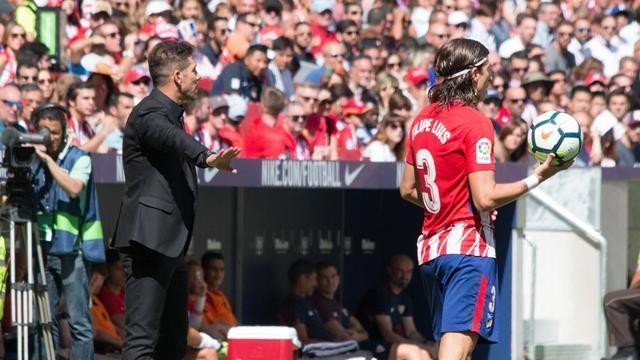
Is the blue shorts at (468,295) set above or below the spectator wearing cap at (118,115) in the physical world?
below

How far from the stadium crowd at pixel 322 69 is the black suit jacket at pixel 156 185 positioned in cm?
347

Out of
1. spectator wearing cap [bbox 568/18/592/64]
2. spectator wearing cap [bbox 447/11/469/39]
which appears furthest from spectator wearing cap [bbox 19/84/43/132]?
spectator wearing cap [bbox 568/18/592/64]

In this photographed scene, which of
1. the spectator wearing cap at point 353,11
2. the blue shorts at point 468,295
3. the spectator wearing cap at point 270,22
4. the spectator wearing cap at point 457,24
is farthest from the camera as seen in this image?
the spectator wearing cap at point 353,11

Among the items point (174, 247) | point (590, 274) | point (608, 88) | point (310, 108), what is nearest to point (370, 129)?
point (310, 108)

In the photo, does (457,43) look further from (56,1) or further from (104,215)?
(56,1)

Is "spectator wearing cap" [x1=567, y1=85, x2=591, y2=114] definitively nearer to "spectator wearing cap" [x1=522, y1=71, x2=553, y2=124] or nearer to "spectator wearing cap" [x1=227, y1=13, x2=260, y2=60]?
"spectator wearing cap" [x1=522, y1=71, x2=553, y2=124]

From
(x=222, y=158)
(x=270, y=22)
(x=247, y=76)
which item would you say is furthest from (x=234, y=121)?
(x=222, y=158)

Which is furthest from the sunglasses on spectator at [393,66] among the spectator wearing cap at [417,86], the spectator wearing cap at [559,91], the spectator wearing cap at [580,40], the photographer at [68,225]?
the photographer at [68,225]

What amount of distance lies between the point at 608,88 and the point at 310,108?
4.85m

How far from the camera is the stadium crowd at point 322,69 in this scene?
37.9 ft

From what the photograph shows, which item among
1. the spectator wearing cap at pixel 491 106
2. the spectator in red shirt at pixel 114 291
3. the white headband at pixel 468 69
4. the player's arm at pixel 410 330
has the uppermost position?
the spectator wearing cap at pixel 491 106

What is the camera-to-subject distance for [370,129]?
1326 cm

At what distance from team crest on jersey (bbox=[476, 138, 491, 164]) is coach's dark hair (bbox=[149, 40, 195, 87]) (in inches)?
70.1

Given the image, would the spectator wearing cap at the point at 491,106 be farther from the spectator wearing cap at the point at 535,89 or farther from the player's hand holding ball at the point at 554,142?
the player's hand holding ball at the point at 554,142
